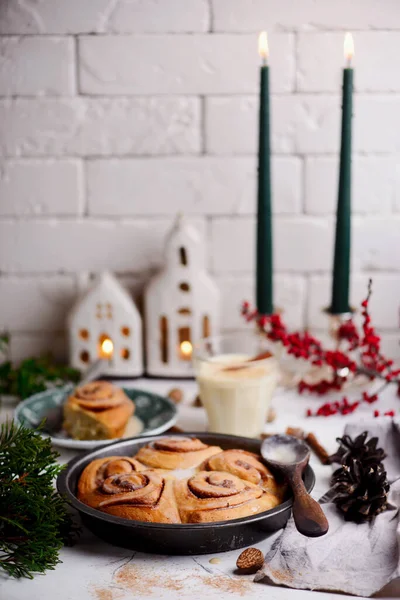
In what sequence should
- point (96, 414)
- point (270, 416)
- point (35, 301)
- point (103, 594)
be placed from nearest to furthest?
1. point (103, 594)
2. point (96, 414)
3. point (270, 416)
4. point (35, 301)

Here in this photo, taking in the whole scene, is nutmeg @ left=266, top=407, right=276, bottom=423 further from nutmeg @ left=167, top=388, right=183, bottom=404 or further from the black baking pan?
the black baking pan

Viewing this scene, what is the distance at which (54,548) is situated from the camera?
724 millimetres

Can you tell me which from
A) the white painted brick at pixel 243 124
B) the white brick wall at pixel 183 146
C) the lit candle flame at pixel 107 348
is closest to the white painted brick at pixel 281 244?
the white brick wall at pixel 183 146

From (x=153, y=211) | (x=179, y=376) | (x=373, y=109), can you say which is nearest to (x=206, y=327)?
(x=179, y=376)

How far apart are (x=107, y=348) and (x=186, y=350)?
149 mm

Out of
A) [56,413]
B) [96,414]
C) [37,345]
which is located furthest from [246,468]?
[37,345]

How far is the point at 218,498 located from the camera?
29.6 inches

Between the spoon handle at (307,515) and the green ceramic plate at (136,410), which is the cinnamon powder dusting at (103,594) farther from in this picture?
the green ceramic plate at (136,410)

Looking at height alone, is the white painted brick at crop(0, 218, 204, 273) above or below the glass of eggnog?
above

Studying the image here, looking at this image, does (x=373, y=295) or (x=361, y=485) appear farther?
(x=373, y=295)

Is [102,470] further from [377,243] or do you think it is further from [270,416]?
[377,243]

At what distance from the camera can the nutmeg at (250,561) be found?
72cm

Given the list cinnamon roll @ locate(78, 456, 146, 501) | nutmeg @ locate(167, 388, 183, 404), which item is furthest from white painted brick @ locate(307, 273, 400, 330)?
cinnamon roll @ locate(78, 456, 146, 501)

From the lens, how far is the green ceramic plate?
3.60 ft
